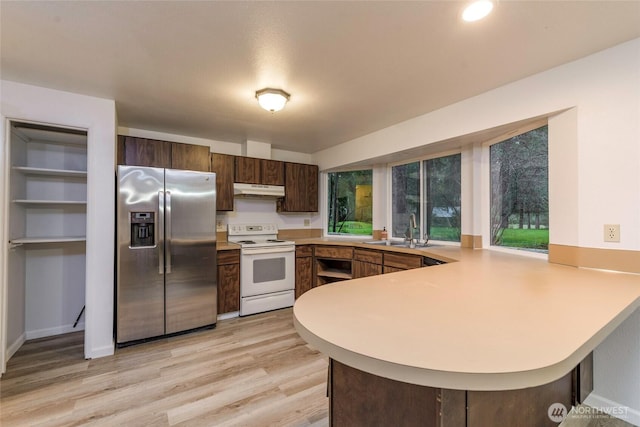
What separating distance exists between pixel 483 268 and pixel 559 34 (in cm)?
140

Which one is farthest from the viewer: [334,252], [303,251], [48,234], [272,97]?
[303,251]

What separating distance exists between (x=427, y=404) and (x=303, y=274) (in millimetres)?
3031

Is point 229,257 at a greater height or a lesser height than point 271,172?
lesser

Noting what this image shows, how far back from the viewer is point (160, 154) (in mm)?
2975

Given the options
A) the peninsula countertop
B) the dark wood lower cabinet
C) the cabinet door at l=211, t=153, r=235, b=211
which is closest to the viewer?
the peninsula countertop

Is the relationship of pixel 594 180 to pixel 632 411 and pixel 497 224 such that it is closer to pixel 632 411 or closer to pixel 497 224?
pixel 497 224

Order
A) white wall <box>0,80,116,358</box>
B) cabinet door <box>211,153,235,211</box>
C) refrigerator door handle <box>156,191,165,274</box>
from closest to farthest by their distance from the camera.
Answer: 1. white wall <box>0,80,116,358</box>
2. refrigerator door handle <box>156,191,165,274</box>
3. cabinet door <box>211,153,235,211</box>

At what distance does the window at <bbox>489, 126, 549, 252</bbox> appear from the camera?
7.30ft

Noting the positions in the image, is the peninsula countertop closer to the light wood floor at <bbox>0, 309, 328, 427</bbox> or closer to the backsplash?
the light wood floor at <bbox>0, 309, 328, 427</bbox>

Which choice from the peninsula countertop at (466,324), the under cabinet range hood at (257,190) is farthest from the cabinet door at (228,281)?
the peninsula countertop at (466,324)

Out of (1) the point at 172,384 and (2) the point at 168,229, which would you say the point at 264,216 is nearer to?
(2) the point at 168,229

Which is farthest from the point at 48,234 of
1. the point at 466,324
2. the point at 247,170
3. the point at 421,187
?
the point at 421,187

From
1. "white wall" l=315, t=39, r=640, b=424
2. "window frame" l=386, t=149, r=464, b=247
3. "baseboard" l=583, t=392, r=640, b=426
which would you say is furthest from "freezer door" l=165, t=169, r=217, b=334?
"baseboard" l=583, t=392, r=640, b=426

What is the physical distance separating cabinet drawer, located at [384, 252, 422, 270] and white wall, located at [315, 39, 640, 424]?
108cm
